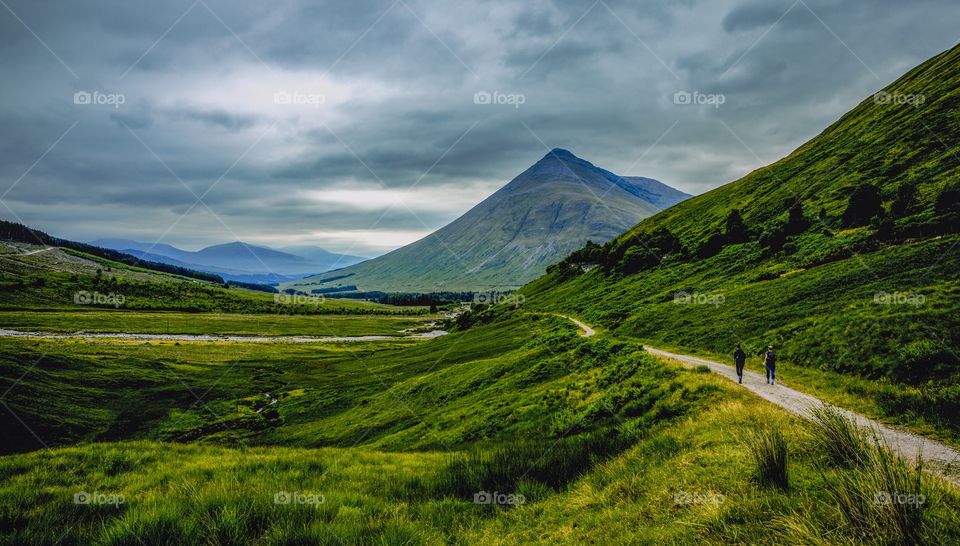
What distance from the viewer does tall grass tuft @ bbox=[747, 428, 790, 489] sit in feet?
27.1

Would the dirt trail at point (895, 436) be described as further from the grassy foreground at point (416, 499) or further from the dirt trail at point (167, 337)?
the dirt trail at point (167, 337)

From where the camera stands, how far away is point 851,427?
9.21 metres

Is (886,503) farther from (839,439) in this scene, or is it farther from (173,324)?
(173,324)

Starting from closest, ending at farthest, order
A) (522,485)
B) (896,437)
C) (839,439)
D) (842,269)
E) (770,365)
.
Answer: (839,439)
(522,485)
(896,437)
(770,365)
(842,269)

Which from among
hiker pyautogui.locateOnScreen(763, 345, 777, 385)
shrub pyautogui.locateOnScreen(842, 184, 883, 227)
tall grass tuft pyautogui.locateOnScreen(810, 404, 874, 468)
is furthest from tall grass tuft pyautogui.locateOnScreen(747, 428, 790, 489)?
shrub pyautogui.locateOnScreen(842, 184, 883, 227)

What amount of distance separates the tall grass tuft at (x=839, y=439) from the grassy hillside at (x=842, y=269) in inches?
471

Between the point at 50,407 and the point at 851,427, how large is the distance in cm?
6064

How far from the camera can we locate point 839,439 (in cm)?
859

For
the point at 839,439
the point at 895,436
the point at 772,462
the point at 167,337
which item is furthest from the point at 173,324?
the point at 895,436

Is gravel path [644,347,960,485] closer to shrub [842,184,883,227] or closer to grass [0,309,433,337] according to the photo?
shrub [842,184,883,227]

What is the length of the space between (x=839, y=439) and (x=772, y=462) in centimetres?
165

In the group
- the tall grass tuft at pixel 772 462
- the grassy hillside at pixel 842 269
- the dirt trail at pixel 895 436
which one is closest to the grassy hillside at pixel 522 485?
the tall grass tuft at pixel 772 462

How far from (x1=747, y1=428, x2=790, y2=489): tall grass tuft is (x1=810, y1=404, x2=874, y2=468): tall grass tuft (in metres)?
1.08

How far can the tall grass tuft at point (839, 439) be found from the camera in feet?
26.6
